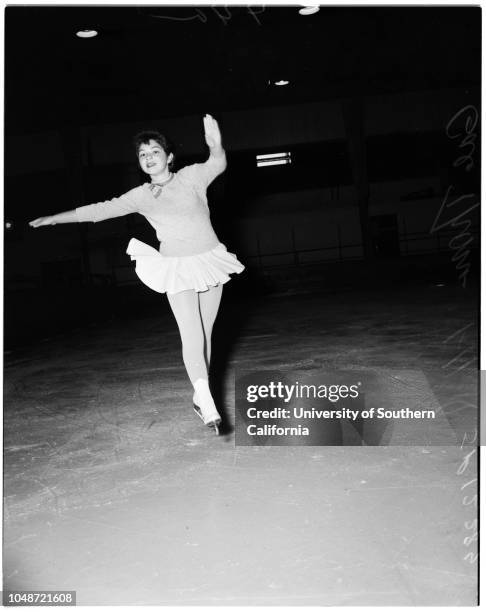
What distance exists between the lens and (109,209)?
2203mm

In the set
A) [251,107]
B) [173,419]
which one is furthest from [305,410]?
[251,107]

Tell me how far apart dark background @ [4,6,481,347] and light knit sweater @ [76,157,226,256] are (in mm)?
155

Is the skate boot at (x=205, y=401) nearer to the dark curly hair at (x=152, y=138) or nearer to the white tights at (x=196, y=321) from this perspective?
the white tights at (x=196, y=321)

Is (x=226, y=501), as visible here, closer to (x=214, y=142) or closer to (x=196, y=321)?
(x=196, y=321)

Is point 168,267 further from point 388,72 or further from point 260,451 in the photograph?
point 388,72

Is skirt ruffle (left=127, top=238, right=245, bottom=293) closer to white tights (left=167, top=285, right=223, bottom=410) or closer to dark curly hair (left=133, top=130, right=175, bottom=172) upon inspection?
white tights (left=167, top=285, right=223, bottom=410)

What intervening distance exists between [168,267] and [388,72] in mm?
4712

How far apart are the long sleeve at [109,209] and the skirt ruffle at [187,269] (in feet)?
0.52

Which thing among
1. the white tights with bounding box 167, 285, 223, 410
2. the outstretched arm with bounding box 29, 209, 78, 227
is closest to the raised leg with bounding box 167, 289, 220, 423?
the white tights with bounding box 167, 285, 223, 410

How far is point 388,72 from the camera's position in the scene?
615 cm

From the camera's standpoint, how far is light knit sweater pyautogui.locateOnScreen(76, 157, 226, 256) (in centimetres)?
221

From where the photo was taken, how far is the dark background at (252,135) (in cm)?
298

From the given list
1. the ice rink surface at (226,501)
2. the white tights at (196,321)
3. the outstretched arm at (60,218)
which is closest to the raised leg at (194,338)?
the white tights at (196,321)

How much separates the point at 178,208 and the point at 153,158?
0.61 feet
